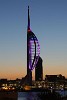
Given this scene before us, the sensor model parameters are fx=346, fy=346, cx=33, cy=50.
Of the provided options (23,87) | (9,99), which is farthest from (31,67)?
(9,99)

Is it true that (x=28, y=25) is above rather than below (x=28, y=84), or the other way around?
above

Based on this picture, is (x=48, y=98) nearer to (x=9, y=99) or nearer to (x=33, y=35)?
(x=9, y=99)

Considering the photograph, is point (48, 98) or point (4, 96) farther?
point (48, 98)

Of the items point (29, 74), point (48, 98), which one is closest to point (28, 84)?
point (29, 74)

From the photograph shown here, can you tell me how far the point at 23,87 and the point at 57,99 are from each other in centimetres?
11080

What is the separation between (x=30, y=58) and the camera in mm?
111812

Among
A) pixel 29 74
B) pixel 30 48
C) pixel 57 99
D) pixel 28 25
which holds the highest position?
pixel 28 25

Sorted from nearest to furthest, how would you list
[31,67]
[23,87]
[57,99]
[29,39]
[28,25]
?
1. [57,99]
2. [31,67]
3. [29,39]
4. [28,25]
5. [23,87]

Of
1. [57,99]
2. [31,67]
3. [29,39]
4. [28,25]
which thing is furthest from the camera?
[28,25]

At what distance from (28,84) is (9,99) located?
100 m

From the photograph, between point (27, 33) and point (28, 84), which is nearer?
point (27, 33)

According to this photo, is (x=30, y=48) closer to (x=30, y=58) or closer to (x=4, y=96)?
(x=30, y=58)

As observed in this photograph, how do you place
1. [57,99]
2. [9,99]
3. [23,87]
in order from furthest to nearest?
1. [23,87]
2. [57,99]
3. [9,99]

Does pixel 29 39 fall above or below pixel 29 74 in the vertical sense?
above
